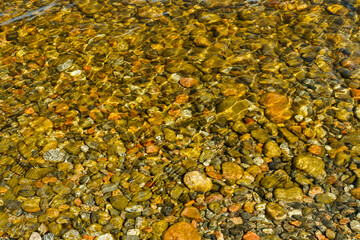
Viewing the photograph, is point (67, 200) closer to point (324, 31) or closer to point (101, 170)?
point (101, 170)

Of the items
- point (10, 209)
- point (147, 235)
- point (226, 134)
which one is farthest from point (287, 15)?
point (10, 209)

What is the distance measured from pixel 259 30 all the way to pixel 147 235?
242 inches

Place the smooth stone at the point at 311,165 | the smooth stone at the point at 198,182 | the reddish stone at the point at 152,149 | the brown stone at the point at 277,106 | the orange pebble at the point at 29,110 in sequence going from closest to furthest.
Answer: the smooth stone at the point at 198,182 → the smooth stone at the point at 311,165 → the reddish stone at the point at 152,149 → the brown stone at the point at 277,106 → the orange pebble at the point at 29,110

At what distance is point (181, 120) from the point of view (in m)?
6.47

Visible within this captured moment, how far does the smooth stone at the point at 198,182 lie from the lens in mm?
5254

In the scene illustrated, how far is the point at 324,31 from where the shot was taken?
8641 millimetres

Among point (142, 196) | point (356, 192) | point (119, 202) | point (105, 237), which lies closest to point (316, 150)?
point (356, 192)

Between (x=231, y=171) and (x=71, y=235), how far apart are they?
2.54 meters

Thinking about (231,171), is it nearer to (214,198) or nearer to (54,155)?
(214,198)

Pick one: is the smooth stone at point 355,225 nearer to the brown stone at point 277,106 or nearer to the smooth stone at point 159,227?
the brown stone at point 277,106

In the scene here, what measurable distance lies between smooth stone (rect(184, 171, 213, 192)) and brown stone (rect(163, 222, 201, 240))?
65 centimetres

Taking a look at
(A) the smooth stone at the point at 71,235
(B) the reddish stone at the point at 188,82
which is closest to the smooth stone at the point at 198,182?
(A) the smooth stone at the point at 71,235

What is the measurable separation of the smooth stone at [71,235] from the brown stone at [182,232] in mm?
1194

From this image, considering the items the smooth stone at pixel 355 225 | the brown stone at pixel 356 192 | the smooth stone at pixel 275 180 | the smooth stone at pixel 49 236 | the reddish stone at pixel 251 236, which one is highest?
the smooth stone at pixel 49 236
